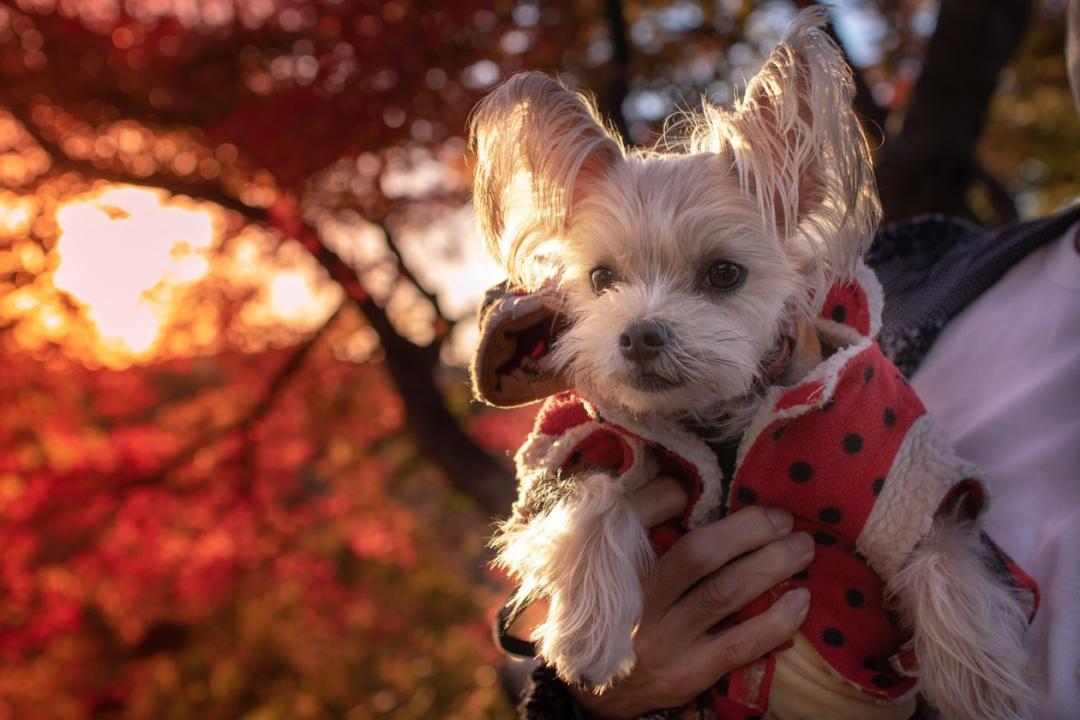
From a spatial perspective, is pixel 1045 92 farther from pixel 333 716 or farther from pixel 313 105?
pixel 333 716

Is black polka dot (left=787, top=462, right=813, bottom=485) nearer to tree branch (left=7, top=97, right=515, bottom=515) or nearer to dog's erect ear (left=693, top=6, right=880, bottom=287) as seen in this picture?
dog's erect ear (left=693, top=6, right=880, bottom=287)

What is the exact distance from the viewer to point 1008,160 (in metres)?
10.2

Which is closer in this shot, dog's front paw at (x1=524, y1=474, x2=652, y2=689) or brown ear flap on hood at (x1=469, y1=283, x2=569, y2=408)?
dog's front paw at (x1=524, y1=474, x2=652, y2=689)

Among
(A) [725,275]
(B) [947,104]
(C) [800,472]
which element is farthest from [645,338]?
(B) [947,104]

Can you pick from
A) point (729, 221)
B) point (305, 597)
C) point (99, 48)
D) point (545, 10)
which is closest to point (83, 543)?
point (305, 597)

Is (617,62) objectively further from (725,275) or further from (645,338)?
(645,338)

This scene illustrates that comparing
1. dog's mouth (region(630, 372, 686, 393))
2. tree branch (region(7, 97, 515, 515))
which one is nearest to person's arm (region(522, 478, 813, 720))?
dog's mouth (region(630, 372, 686, 393))

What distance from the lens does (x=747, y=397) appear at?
2148 millimetres

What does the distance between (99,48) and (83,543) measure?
3.44m

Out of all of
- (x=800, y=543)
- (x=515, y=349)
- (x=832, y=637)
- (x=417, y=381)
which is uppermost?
(x=417, y=381)

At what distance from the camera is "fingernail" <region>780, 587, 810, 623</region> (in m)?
2.05

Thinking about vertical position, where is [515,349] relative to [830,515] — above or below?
above

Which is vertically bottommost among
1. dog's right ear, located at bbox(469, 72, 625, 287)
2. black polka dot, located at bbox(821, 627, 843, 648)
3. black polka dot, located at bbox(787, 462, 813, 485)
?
black polka dot, located at bbox(821, 627, 843, 648)

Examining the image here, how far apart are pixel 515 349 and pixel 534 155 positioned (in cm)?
50
